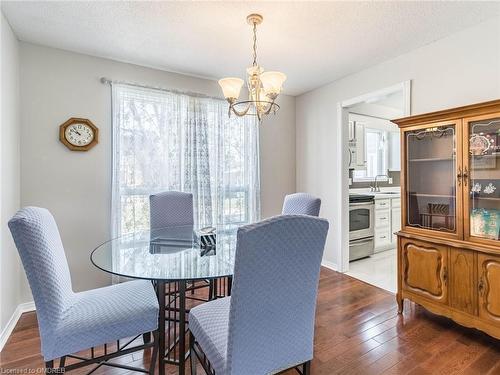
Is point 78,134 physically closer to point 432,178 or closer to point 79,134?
point 79,134

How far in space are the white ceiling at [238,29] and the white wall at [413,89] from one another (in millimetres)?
122

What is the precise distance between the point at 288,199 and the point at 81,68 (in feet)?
7.97

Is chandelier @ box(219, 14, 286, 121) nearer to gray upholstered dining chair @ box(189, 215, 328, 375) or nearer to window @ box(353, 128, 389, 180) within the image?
gray upholstered dining chair @ box(189, 215, 328, 375)

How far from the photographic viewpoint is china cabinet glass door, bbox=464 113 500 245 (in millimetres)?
2004

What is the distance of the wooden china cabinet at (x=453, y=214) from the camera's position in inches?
77.0

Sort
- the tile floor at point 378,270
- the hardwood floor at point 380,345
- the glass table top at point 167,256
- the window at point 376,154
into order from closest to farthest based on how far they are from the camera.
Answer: the glass table top at point 167,256, the hardwood floor at point 380,345, the tile floor at point 378,270, the window at point 376,154

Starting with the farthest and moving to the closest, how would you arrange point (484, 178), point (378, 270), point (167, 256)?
point (378, 270) → point (484, 178) → point (167, 256)

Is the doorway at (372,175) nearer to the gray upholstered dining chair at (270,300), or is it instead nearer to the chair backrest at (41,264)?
the gray upholstered dining chair at (270,300)

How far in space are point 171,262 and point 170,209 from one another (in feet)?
3.91

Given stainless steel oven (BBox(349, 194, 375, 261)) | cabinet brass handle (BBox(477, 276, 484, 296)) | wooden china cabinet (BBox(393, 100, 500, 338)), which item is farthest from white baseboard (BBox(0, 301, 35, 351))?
stainless steel oven (BBox(349, 194, 375, 261))

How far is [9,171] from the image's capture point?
7.28ft

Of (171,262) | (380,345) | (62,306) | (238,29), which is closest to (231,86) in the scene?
(238,29)

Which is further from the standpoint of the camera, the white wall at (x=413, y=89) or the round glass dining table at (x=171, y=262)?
the white wall at (x=413, y=89)

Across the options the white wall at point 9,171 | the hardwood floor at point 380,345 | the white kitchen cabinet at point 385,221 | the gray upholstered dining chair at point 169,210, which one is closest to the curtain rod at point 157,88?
the white wall at point 9,171
